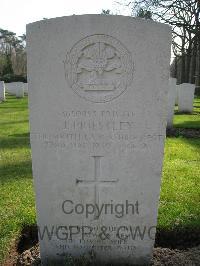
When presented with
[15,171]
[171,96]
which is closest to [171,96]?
[171,96]

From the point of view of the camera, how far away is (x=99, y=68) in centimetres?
353

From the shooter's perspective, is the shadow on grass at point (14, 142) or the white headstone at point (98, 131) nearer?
the white headstone at point (98, 131)

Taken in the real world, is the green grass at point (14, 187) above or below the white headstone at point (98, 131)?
below

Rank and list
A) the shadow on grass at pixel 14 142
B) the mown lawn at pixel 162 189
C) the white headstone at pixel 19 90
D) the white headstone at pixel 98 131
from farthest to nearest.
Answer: the white headstone at pixel 19 90 → the shadow on grass at pixel 14 142 → the mown lawn at pixel 162 189 → the white headstone at pixel 98 131

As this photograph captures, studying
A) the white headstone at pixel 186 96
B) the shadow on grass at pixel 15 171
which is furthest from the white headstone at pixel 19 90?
the shadow on grass at pixel 15 171

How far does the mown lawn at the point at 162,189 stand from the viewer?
460 centimetres

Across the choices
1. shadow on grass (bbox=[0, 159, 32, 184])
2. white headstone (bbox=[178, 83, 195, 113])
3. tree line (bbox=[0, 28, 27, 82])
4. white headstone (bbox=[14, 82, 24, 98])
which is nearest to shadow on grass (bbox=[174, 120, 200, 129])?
white headstone (bbox=[178, 83, 195, 113])

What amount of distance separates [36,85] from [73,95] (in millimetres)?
340

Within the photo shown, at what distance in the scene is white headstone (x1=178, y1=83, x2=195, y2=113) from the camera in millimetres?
17047

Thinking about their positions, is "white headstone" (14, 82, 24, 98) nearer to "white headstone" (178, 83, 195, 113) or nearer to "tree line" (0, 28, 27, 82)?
"white headstone" (178, 83, 195, 113)

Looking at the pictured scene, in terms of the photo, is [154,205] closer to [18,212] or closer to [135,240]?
[135,240]

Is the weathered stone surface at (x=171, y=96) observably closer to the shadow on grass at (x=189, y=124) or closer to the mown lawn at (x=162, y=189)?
the shadow on grass at (x=189, y=124)

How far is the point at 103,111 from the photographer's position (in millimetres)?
3570

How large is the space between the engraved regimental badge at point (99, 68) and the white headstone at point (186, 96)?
1395 centimetres
